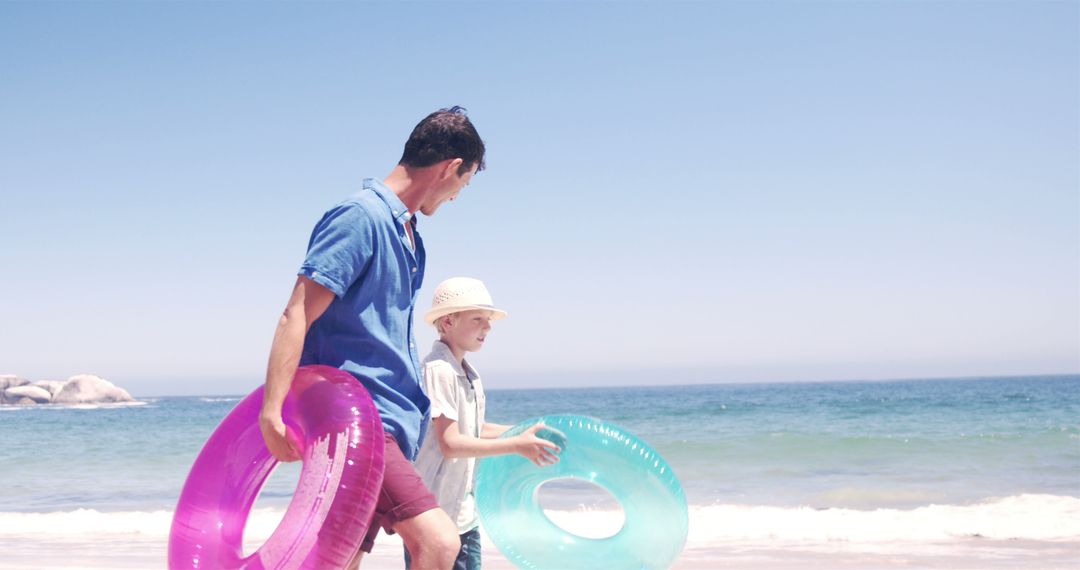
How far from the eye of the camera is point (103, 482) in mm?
12812

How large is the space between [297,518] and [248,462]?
0.42 meters

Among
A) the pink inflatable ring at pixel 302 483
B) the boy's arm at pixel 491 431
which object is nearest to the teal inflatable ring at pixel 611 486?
the boy's arm at pixel 491 431

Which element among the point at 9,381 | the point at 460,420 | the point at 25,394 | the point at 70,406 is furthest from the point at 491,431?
the point at 9,381

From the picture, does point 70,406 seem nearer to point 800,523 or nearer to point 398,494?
point 800,523

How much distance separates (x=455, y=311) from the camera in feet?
10.7

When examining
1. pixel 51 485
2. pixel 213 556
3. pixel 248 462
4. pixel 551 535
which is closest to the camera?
pixel 213 556

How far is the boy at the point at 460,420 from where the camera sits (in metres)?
3.04

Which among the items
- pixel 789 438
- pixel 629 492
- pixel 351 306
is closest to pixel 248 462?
pixel 351 306

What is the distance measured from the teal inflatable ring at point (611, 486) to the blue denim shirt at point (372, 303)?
35.1 inches

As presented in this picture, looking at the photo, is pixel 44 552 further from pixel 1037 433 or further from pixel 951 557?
pixel 1037 433

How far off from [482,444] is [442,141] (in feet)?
3.37

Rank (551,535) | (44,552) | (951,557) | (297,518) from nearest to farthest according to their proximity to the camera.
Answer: (297,518), (551,535), (951,557), (44,552)

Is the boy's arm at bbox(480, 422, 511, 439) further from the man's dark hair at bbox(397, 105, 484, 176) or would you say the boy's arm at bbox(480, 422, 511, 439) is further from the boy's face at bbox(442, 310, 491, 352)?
the man's dark hair at bbox(397, 105, 484, 176)

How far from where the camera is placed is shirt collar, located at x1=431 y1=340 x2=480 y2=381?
126 inches
